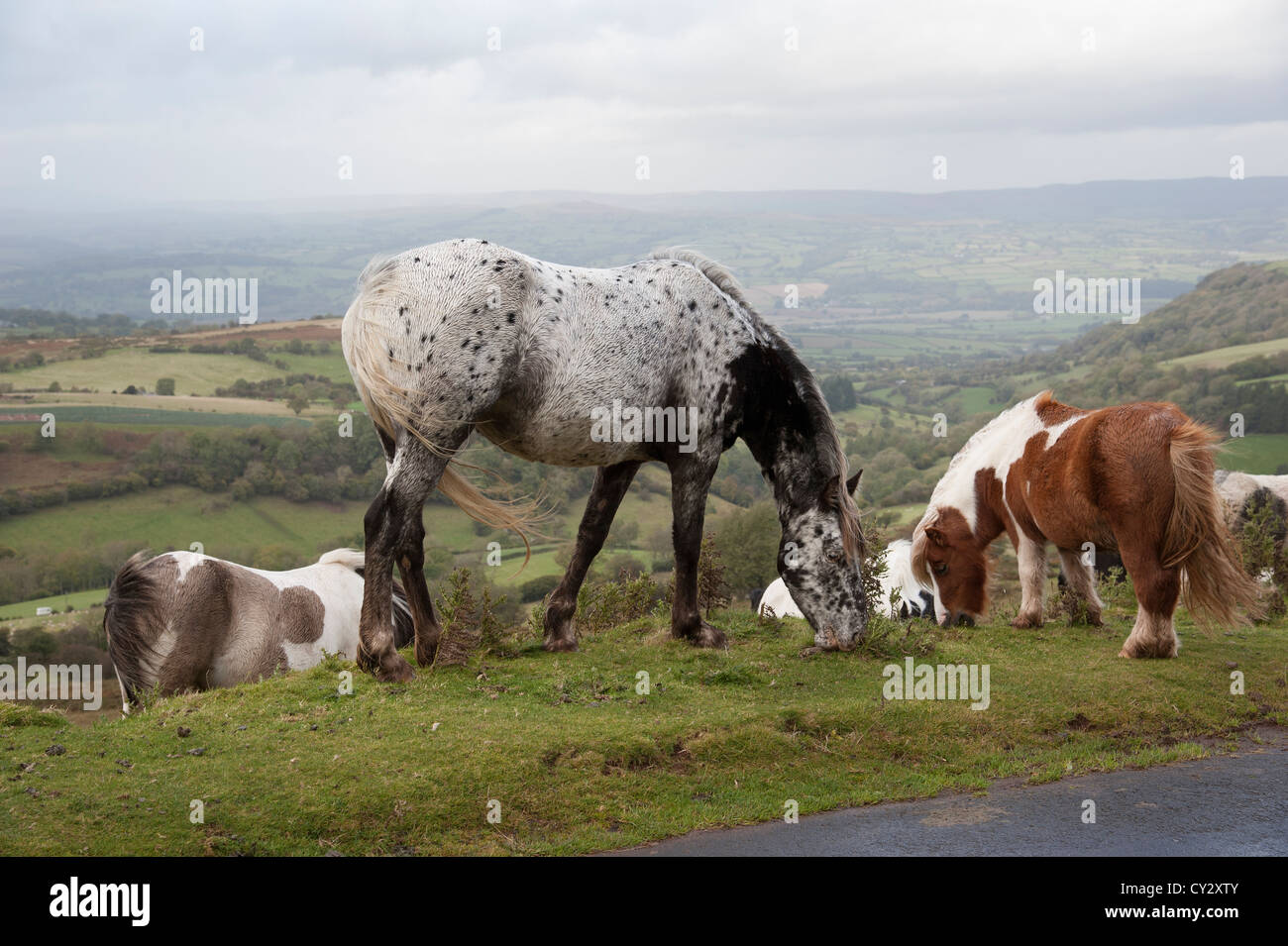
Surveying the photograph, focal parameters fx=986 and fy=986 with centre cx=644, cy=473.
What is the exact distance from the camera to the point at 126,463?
59.3 meters

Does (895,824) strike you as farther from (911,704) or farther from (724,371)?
(724,371)

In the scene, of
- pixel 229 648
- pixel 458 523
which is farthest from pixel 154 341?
pixel 229 648

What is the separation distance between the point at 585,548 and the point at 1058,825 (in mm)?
4839

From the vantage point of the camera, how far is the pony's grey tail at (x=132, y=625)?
934cm

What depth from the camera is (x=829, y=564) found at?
935 centimetres

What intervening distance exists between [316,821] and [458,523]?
53898 mm

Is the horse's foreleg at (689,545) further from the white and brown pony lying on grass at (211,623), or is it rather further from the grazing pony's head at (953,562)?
the grazing pony's head at (953,562)

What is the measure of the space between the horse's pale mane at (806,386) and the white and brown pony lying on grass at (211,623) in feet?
14.2

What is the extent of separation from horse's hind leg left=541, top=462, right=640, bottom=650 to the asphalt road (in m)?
3.80

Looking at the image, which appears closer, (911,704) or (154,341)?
(911,704)

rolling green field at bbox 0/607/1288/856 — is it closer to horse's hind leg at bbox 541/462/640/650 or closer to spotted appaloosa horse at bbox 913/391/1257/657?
horse's hind leg at bbox 541/462/640/650

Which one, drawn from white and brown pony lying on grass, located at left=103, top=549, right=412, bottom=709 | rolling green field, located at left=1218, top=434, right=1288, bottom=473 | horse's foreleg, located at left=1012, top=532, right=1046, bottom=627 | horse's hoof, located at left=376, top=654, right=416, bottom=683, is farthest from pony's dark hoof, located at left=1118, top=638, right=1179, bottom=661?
rolling green field, located at left=1218, top=434, right=1288, bottom=473

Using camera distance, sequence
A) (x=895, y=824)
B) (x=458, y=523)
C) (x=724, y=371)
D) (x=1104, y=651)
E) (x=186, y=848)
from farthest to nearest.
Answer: (x=458, y=523) < (x=1104, y=651) < (x=724, y=371) < (x=895, y=824) < (x=186, y=848)

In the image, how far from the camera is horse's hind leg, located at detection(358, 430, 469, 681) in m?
7.71
